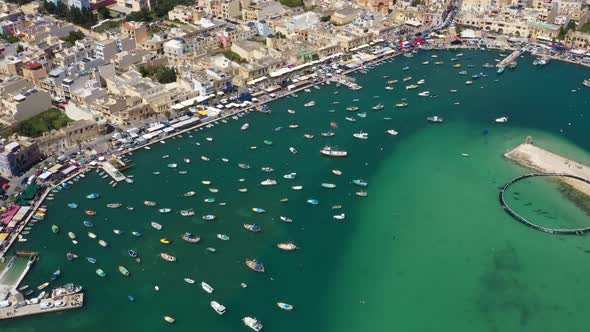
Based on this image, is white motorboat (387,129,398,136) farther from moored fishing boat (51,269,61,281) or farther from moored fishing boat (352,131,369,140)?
moored fishing boat (51,269,61,281)

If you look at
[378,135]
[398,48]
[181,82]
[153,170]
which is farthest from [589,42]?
[153,170]

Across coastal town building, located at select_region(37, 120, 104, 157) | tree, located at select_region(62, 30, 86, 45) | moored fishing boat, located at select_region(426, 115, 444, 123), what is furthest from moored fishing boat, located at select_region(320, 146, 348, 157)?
tree, located at select_region(62, 30, 86, 45)

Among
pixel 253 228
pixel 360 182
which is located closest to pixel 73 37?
pixel 253 228

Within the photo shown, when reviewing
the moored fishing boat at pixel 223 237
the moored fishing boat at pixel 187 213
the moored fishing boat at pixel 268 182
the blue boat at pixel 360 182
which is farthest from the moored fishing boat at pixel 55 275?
the blue boat at pixel 360 182

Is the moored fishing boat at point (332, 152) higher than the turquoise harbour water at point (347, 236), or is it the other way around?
the moored fishing boat at point (332, 152)

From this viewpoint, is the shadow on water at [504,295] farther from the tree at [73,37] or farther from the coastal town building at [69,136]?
the tree at [73,37]

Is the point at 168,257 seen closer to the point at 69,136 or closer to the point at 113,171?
the point at 113,171
